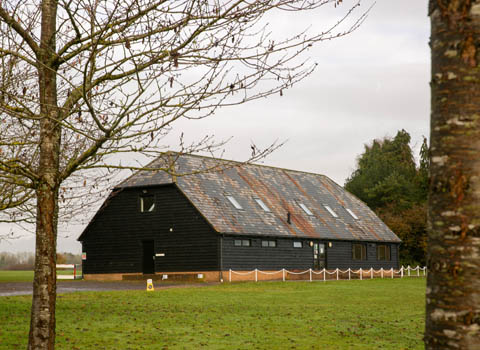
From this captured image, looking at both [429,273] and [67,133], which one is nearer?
[429,273]

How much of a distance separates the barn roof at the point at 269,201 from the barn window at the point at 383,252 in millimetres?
737

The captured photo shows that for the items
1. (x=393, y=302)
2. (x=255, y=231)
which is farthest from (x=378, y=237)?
(x=393, y=302)

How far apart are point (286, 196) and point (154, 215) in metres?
10.5

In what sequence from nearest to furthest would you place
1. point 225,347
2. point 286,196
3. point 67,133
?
point 225,347 → point 67,133 → point 286,196

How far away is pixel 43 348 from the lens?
8.31 m

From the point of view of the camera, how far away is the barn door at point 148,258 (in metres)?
39.1

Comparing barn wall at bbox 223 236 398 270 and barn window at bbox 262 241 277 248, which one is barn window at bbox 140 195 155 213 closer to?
barn wall at bbox 223 236 398 270

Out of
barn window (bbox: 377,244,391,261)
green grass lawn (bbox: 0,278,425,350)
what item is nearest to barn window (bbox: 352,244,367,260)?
barn window (bbox: 377,244,391,261)

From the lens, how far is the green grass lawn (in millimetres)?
12484

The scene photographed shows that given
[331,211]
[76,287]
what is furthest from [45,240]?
[331,211]

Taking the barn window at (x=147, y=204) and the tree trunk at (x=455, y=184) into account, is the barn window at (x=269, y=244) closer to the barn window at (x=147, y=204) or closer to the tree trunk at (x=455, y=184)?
the barn window at (x=147, y=204)

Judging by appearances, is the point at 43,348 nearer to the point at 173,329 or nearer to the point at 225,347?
the point at 225,347

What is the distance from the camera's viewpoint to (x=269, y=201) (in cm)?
4262

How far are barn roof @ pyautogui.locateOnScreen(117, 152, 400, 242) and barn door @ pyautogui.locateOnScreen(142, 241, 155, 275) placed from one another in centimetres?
365
